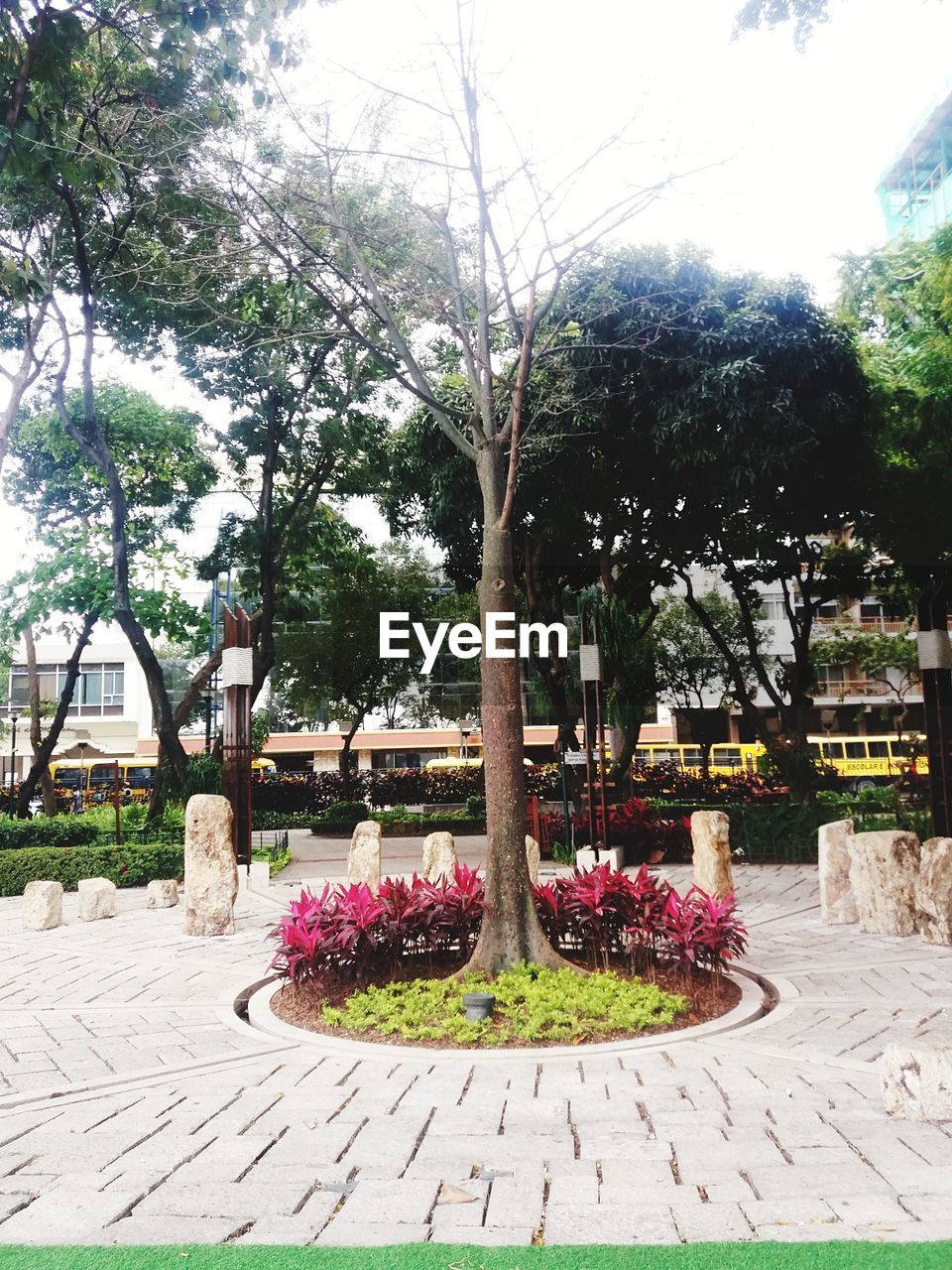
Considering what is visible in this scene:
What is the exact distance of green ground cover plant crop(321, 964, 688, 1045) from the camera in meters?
5.35

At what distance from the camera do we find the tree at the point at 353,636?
18.7m

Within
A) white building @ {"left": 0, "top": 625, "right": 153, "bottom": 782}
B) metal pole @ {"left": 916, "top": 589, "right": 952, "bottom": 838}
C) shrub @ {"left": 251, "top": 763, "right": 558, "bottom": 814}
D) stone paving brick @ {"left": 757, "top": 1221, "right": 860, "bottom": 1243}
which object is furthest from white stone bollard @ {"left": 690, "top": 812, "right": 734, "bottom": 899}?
white building @ {"left": 0, "top": 625, "right": 153, "bottom": 782}

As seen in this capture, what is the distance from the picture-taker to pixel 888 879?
812cm

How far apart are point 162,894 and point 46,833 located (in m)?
3.83

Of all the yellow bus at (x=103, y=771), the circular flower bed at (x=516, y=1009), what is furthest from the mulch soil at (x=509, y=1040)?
the yellow bus at (x=103, y=771)

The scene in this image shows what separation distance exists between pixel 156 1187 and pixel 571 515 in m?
12.3

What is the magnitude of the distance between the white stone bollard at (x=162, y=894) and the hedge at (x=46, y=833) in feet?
10.1

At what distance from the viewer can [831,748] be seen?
26062 mm

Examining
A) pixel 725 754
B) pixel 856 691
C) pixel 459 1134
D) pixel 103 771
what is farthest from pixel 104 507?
pixel 856 691

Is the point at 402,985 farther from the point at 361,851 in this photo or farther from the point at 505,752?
the point at 361,851

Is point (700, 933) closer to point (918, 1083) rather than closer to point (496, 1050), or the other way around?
point (496, 1050)

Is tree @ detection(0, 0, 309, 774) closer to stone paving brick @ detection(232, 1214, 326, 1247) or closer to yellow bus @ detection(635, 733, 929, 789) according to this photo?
stone paving brick @ detection(232, 1214, 326, 1247)

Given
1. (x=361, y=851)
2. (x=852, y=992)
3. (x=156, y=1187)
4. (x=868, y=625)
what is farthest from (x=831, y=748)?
(x=156, y=1187)

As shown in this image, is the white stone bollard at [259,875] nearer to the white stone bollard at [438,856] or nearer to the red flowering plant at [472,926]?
the white stone bollard at [438,856]
